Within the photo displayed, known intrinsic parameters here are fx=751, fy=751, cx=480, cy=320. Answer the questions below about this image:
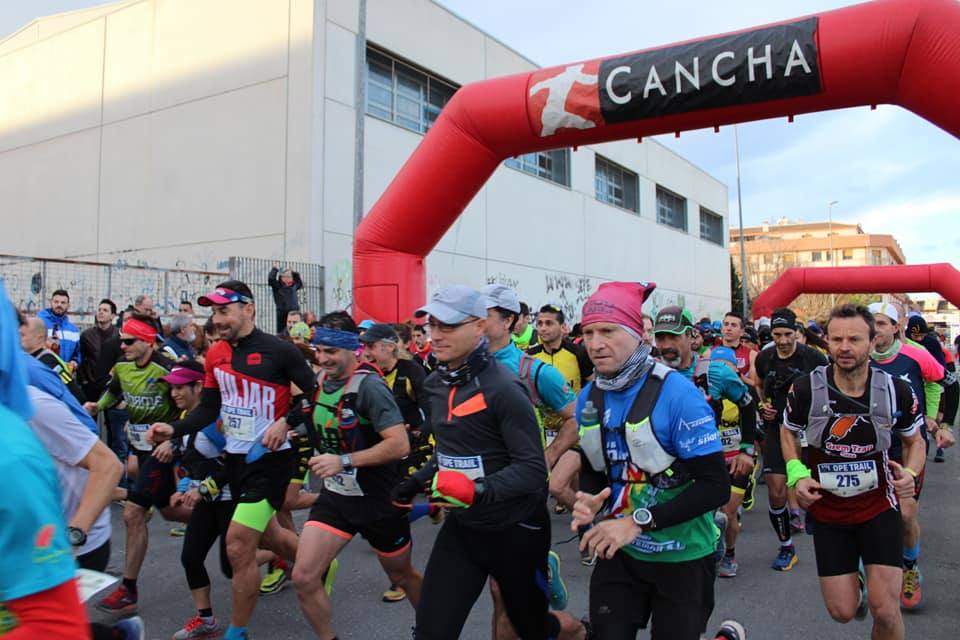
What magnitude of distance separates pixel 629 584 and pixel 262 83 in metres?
16.2

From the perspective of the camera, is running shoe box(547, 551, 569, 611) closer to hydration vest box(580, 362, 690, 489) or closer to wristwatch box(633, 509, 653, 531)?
hydration vest box(580, 362, 690, 489)

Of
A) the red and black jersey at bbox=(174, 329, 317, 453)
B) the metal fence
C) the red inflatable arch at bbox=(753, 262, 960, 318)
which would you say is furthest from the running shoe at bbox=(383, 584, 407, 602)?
the red inflatable arch at bbox=(753, 262, 960, 318)

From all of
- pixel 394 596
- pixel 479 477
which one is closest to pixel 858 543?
pixel 479 477

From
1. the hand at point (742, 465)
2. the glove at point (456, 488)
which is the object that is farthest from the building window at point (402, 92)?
the glove at point (456, 488)

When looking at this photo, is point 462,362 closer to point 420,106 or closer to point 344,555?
point 344,555

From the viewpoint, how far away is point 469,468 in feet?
10.6

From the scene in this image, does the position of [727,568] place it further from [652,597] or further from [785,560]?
[652,597]

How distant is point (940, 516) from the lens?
777 cm

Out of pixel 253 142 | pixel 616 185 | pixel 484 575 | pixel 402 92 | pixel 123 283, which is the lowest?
pixel 484 575

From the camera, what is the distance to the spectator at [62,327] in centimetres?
A: 941

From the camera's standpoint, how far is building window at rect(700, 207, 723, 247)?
3766 centimetres

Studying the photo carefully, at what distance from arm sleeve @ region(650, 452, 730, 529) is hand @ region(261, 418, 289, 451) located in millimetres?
2432

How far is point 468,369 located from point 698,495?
1.10 metres

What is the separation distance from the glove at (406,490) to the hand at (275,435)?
4.05 feet
